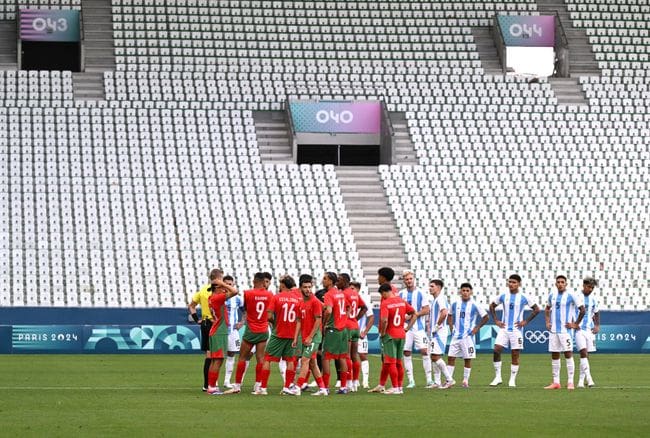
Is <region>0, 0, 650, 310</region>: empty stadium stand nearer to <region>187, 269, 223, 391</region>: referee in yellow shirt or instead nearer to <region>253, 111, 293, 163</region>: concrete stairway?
<region>253, 111, 293, 163</region>: concrete stairway

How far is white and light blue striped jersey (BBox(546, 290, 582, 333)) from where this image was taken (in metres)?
23.9

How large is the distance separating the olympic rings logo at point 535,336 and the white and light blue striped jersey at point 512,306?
484 inches

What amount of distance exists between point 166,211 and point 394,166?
24.0ft

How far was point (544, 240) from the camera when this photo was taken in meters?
41.0

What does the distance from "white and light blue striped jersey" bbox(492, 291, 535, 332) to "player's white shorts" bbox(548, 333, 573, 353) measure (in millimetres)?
665

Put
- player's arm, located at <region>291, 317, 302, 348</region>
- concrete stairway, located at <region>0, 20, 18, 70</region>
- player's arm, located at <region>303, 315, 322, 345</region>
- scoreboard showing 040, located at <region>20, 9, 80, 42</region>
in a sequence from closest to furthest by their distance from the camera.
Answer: player's arm, located at <region>291, 317, 302, 348</region>
player's arm, located at <region>303, 315, 322, 345</region>
concrete stairway, located at <region>0, 20, 18, 70</region>
scoreboard showing 040, located at <region>20, 9, 80, 42</region>

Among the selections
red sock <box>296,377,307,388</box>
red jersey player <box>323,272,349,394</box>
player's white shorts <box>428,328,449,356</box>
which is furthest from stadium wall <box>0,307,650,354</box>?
red sock <box>296,377,307,388</box>

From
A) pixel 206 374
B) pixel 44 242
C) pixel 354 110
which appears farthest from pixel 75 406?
pixel 354 110

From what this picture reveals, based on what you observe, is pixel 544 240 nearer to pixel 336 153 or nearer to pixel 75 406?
pixel 336 153

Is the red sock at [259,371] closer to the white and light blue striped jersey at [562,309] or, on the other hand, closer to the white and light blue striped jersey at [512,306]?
the white and light blue striped jersey at [512,306]

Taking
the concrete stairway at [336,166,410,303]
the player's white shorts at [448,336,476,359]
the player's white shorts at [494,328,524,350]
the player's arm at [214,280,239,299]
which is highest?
the concrete stairway at [336,166,410,303]

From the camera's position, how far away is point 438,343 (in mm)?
23391

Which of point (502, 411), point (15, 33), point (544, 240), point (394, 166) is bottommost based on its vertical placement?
point (502, 411)

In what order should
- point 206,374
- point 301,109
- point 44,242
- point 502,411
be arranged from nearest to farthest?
point 502,411 → point 206,374 → point 44,242 → point 301,109
